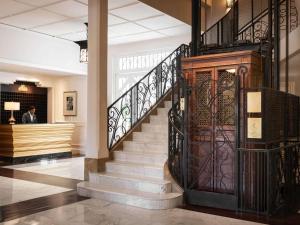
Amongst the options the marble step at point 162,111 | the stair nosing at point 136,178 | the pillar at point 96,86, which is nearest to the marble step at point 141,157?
the pillar at point 96,86

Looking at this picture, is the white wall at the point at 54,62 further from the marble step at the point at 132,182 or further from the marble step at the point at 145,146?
the marble step at the point at 132,182

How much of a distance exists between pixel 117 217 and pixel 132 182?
3.44ft

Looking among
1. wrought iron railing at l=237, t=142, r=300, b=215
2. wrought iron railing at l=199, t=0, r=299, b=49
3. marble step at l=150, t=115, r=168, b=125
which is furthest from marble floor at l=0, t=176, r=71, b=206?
wrought iron railing at l=199, t=0, r=299, b=49

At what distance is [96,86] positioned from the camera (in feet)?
20.2

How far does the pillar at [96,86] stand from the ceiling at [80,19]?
A: 1.95 feet

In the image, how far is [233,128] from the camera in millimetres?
4902

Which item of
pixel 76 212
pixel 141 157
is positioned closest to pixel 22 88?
pixel 141 157

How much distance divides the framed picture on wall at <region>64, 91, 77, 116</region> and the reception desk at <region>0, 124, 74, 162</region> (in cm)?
76

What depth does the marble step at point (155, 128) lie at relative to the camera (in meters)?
6.93

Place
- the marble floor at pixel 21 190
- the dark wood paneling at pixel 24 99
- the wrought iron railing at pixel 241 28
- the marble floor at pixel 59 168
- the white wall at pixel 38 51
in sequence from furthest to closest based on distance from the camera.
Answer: the dark wood paneling at pixel 24 99
the white wall at pixel 38 51
the marble floor at pixel 59 168
the wrought iron railing at pixel 241 28
the marble floor at pixel 21 190

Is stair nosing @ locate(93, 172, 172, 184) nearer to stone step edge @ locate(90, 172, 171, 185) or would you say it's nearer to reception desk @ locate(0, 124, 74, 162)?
stone step edge @ locate(90, 172, 171, 185)

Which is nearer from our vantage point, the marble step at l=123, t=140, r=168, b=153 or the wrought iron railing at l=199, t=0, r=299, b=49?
the wrought iron railing at l=199, t=0, r=299, b=49

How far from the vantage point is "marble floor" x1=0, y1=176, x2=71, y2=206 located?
17.6 ft

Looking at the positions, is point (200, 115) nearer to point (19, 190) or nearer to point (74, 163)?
point (19, 190)
